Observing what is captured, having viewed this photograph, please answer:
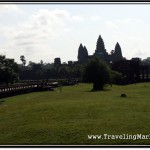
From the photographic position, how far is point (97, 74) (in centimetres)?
9269

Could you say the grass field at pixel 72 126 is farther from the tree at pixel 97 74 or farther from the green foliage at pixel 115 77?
the green foliage at pixel 115 77

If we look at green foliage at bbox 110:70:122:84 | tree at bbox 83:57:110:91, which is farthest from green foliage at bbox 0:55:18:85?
green foliage at bbox 110:70:122:84

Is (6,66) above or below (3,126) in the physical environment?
above

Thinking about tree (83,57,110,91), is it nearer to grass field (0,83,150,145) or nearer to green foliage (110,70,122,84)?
green foliage (110,70,122,84)

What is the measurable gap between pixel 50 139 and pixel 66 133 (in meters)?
1.64

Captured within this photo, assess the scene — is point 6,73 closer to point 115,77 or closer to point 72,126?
point 115,77

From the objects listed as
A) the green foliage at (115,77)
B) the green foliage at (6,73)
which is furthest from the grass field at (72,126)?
the green foliage at (6,73)

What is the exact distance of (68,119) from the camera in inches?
1227

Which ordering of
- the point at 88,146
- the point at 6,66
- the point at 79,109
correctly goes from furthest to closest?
1. the point at 6,66
2. the point at 79,109
3. the point at 88,146

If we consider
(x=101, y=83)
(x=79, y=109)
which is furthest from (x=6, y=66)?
(x=79, y=109)

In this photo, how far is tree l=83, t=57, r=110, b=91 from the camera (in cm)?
9212

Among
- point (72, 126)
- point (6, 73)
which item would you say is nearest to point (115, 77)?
point (6, 73)

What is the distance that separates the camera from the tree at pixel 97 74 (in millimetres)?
92125
